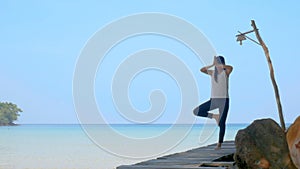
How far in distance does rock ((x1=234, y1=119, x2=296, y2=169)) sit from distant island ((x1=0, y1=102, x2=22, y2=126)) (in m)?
66.7

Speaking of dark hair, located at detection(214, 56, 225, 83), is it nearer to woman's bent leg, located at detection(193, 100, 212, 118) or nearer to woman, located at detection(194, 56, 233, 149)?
Result: woman, located at detection(194, 56, 233, 149)

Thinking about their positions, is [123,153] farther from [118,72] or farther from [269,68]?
[118,72]

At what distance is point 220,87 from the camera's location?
6.43 meters

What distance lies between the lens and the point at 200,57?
23.7 ft

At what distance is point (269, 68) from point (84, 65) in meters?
4.46

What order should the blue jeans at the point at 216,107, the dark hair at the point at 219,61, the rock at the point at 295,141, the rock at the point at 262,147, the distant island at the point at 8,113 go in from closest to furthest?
the rock at the point at 295,141 → the rock at the point at 262,147 → the blue jeans at the point at 216,107 → the dark hair at the point at 219,61 → the distant island at the point at 8,113

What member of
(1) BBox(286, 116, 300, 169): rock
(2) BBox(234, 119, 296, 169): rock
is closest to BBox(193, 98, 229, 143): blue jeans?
(2) BBox(234, 119, 296, 169): rock

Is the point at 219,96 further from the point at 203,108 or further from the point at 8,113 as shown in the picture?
the point at 8,113

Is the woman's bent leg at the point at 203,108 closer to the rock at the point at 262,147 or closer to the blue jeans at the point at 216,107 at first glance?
the blue jeans at the point at 216,107

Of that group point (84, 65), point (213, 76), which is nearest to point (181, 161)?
point (213, 76)

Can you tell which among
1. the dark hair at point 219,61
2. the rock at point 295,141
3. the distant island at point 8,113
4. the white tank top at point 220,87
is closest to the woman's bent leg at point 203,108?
the white tank top at point 220,87

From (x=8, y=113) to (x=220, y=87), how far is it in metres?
67.5

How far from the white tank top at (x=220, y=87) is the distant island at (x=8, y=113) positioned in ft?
213

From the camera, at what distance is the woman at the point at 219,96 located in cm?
639
